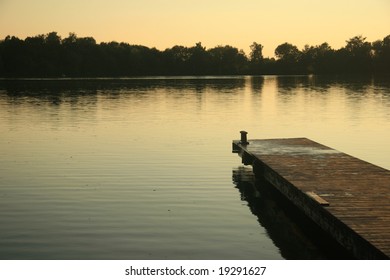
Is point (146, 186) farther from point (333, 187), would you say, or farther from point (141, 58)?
point (141, 58)

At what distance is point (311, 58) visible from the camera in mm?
195875

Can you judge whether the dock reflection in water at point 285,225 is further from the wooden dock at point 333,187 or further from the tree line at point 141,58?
the tree line at point 141,58

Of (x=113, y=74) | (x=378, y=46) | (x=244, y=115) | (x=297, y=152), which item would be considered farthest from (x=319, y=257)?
(x=378, y=46)

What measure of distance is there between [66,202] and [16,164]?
8.12 m

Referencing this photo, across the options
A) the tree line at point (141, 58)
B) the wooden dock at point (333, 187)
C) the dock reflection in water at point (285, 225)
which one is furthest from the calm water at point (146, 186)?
the tree line at point (141, 58)

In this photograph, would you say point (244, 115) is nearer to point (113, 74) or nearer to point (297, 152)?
point (297, 152)

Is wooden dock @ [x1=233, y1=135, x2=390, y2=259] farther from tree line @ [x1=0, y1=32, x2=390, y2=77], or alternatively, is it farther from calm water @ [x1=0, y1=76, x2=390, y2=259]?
tree line @ [x1=0, y1=32, x2=390, y2=77]

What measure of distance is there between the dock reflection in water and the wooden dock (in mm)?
580

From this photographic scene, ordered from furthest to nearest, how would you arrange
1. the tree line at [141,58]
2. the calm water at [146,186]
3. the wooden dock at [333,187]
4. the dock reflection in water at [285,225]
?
the tree line at [141,58] → the calm water at [146,186] → the dock reflection in water at [285,225] → the wooden dock at [333,187]

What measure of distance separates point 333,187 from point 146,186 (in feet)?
24.4

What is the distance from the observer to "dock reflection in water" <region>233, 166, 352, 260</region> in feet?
47.7

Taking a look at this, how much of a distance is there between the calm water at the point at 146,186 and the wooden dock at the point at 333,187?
0.93 metres

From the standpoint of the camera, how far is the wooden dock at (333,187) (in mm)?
12445

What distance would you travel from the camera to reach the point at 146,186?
2161 centimetres
